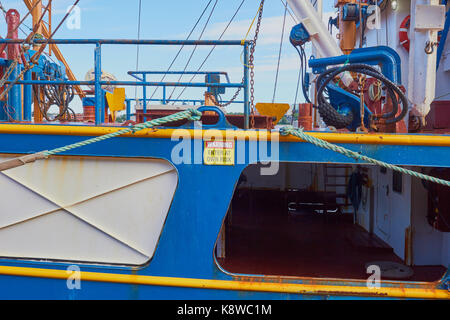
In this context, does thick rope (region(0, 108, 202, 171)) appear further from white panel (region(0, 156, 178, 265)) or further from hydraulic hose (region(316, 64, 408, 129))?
hydraulic hose (region(316, 64, 408, 129))

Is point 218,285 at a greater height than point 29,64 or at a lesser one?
lesser

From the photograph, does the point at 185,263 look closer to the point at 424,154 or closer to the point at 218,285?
A: the point at 218,285

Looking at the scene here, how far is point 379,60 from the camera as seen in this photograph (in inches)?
137

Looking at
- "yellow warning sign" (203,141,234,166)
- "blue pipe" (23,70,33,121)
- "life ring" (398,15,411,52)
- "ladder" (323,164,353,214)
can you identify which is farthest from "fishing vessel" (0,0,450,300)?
"ladder" (323,164,353,214)

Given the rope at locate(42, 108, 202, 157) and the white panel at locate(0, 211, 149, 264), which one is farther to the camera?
the white panel at locate(0, 211, 149, 264)

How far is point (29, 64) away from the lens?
3631 mm

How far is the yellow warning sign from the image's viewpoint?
311cm

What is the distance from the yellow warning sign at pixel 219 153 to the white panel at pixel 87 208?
310mm

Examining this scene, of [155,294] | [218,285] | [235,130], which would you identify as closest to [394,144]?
[235,130]

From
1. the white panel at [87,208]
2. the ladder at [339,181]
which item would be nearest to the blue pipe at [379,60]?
the white panel at [87,208]

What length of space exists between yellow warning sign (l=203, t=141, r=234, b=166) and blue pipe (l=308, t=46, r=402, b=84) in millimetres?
1263

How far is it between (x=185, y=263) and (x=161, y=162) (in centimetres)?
83

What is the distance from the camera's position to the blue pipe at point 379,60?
134 inches

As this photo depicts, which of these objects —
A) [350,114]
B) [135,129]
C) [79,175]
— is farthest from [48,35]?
[350,114]
